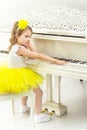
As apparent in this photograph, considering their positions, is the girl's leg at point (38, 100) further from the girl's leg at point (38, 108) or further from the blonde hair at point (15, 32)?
the blonde hair at point (15, 32)

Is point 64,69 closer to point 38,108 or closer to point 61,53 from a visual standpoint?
point 61,53

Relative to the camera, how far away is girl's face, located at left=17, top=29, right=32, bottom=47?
2.55 meters

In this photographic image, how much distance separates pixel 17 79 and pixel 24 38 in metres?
0.35

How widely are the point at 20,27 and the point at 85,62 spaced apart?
22.8 inches

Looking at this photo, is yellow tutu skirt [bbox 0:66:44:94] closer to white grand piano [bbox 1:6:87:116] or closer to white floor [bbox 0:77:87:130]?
white grand piano [bbox 1:6:87:116]

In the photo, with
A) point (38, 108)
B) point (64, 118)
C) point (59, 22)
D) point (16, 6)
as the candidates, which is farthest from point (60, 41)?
point (16, 6)

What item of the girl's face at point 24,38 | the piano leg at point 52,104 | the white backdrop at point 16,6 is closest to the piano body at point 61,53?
the piano leg at point 52,104

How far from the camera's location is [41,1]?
3668 millimetres

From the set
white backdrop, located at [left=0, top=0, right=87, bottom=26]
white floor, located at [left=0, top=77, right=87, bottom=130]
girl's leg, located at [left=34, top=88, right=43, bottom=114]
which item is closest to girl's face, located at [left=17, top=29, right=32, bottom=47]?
girl's leg, located at [left=34, top=88, right=43, bottom=114]

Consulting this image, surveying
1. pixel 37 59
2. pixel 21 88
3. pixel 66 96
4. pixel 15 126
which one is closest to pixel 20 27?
pixel 37 59

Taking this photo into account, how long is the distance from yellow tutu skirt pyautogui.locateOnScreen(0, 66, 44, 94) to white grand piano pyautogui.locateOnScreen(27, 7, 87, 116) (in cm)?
9

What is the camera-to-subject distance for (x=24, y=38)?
257cm

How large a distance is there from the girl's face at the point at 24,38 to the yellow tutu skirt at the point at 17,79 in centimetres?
22

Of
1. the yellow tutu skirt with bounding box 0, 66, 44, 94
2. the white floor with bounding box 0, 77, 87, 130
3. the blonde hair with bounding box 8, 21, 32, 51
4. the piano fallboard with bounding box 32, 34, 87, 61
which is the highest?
the blonde hair with bounding box 8, 21, 32, 51
